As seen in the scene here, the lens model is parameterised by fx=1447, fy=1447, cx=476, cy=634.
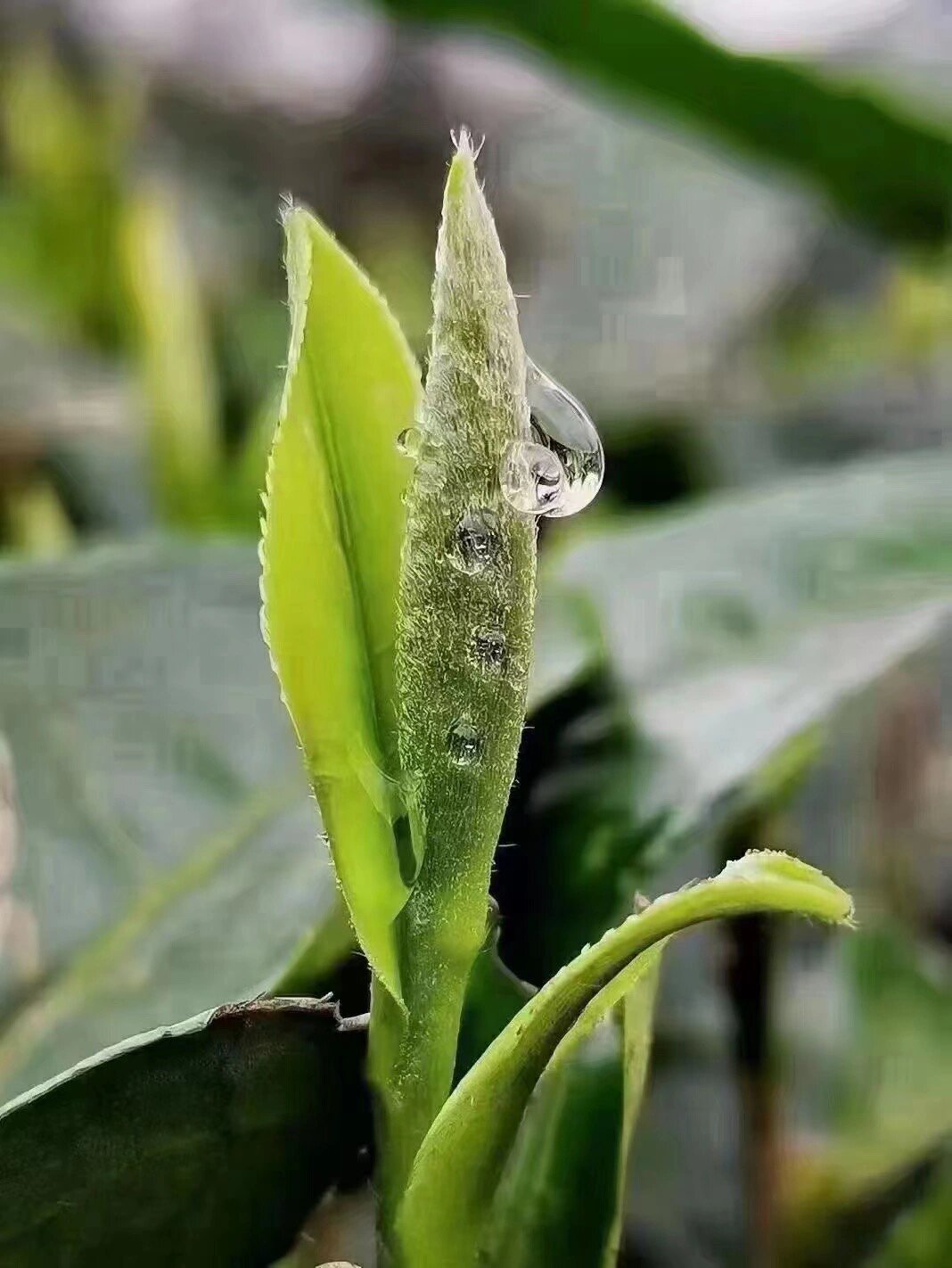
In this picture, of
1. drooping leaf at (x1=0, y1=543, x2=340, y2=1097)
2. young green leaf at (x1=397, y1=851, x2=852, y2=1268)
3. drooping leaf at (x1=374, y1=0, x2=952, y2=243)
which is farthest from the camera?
drooping leaf at (x1=374, y1=0, x2=952, y2=243)

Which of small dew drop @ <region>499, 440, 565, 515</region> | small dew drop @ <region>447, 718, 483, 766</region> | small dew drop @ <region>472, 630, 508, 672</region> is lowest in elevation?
small dew drop @ <region>447, 718, 483, 766</region>

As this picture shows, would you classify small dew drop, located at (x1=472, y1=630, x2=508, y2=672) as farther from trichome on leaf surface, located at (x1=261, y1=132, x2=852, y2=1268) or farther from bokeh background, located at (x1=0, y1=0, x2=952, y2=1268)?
bokeh background, located at (x1=0, y1=0, x2=952, y2=1268)

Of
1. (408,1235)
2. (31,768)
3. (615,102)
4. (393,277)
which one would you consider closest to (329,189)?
(393,277)

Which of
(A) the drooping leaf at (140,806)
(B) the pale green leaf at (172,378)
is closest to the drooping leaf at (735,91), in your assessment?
(B) the pale green leaf at (172,378)

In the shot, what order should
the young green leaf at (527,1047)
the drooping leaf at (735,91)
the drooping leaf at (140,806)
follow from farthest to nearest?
the drooping leaf at (735,91) < the drooping leaf at (140,806) < the young green leaf at (527,1047)

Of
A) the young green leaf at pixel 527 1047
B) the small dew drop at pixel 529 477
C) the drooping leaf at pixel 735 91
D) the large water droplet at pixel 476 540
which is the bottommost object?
→ the young green leaf at pixel 527 1047

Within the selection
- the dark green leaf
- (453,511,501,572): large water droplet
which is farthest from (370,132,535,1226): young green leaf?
the dark green leaf

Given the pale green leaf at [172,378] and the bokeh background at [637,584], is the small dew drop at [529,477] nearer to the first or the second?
the bokeh background at [637,584]

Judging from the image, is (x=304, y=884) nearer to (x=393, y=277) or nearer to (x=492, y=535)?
(x=492, y=535)
